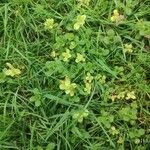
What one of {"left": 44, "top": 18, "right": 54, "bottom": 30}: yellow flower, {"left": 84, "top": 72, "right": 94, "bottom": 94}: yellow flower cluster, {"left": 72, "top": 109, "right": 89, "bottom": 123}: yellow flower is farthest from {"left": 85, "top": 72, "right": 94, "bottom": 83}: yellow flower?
{"left": 44, "top": 18, "right": 54, "bottom": 30}: yellow flower

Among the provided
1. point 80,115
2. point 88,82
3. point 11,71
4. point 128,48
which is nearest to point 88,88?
point 88,82

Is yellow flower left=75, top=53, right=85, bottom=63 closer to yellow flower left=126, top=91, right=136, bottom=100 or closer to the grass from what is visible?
the grass

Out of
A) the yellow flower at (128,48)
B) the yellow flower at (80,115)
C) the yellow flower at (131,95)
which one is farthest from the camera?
the yellow flower at (128,48)

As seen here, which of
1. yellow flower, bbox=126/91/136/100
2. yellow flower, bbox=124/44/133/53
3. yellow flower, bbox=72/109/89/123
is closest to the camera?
yellow flower, bbox=72/109/89/123

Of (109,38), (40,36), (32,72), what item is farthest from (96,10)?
(32,72)

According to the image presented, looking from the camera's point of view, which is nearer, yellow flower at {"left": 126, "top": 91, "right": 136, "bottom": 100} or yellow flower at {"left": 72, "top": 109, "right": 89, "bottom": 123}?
yellow flower at {"left": 72, "top": 109, "right": 89, "bottom": 123}

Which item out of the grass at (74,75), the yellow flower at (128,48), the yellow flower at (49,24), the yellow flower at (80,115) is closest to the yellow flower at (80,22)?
the grass at (74,75)

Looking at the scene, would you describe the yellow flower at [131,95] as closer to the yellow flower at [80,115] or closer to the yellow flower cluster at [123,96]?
the yellow flower cluster at [123,96]

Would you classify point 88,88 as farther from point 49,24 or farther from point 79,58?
point 49,24

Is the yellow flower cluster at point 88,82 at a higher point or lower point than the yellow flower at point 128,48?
lower
